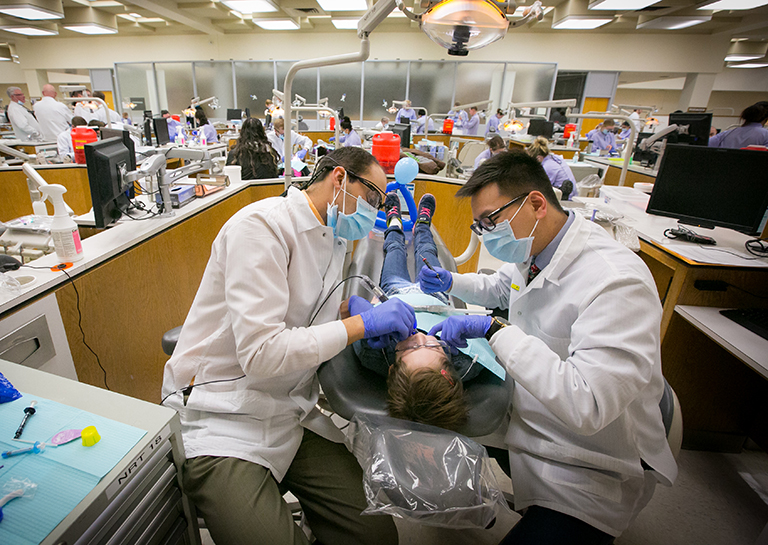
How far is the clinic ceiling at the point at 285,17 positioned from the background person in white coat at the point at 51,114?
7.84 ft

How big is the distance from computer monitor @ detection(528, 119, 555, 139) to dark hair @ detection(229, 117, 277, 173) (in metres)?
4.70

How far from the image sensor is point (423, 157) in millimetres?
4219

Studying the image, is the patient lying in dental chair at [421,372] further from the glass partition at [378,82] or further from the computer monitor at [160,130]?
the glass partition at [378,82]

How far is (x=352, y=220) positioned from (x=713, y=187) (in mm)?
2020

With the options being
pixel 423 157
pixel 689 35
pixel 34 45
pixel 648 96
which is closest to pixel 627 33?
pixel 689 35

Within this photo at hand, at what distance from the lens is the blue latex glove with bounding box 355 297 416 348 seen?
46.3 inches

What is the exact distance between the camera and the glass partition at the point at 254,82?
10500 millimetres

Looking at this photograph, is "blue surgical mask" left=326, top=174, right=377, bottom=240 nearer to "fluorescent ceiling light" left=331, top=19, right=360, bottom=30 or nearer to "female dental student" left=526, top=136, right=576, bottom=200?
"female dental student" left=526, top=136, right=576, bottom=200

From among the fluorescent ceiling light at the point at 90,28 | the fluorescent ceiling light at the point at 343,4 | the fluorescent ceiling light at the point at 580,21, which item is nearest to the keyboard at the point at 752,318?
the fluorescent ceiling light at the point at 343,4

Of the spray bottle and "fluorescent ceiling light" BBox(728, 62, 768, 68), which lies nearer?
the spray bottle

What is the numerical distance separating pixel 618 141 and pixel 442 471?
30.8ft

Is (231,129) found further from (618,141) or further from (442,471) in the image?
(442,471)

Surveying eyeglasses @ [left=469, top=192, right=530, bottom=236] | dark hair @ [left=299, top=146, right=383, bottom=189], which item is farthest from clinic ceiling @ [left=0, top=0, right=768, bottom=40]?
eyeglasses @ [left=469, top=192, right=530, bottom=236]

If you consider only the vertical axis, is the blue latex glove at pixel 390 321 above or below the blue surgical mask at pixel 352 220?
below
